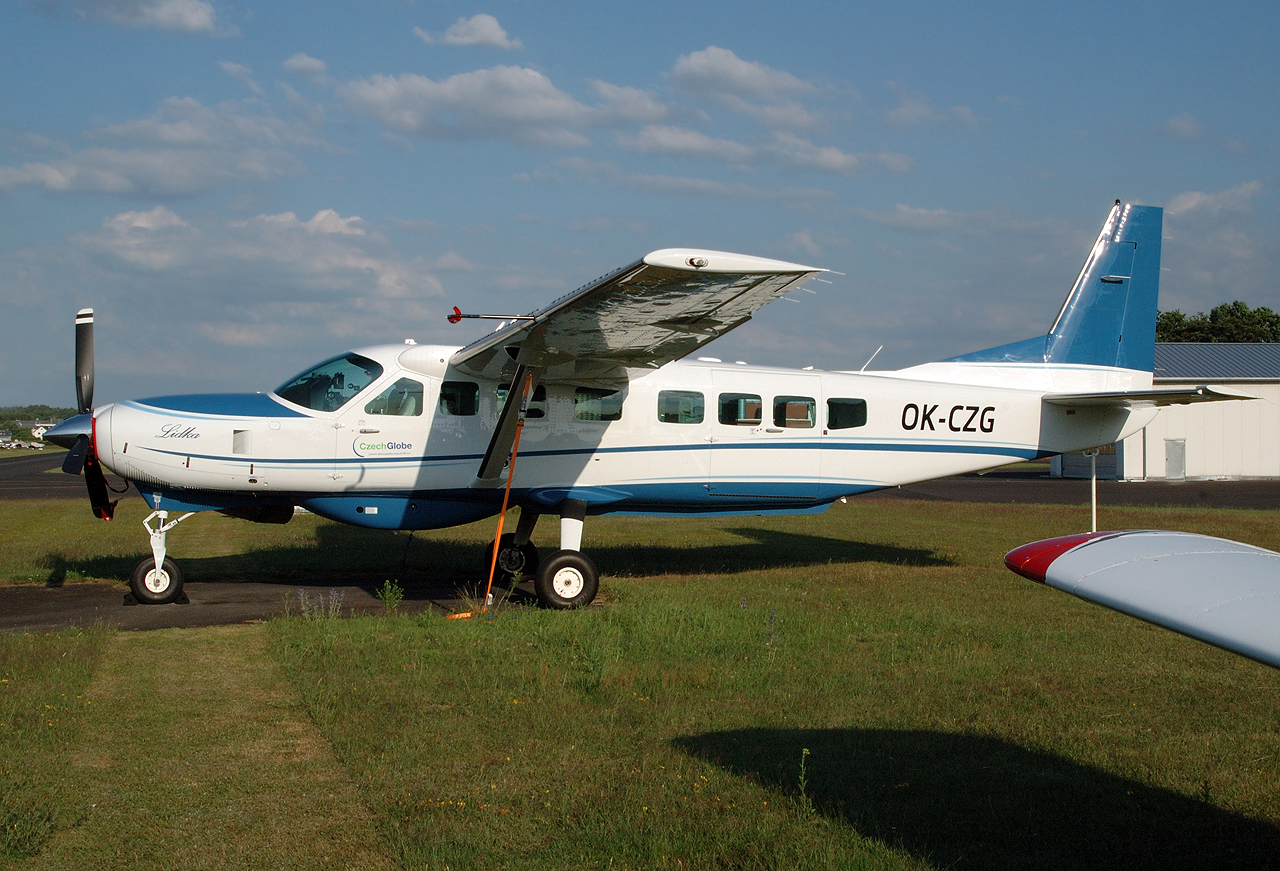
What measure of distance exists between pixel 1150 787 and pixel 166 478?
9.83 meters

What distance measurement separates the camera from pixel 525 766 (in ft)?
17.2

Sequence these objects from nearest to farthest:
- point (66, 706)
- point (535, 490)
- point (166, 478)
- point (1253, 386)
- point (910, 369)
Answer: point (66, 706) < point (166, 478) < point (535, 490) < point (910, 369) < point (1253, 386)

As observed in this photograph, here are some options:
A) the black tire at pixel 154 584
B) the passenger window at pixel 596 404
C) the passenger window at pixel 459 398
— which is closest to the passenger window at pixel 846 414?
the passenger window at pixel 596 404

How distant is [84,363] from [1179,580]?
476 inches

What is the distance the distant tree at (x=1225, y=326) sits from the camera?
2350 inches

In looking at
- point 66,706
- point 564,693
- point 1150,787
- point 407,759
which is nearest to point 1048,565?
point 1150,787

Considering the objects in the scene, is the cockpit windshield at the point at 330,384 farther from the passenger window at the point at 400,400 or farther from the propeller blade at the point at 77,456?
the propeller blade at the point at 77,456

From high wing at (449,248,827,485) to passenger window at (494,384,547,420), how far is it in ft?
0.49

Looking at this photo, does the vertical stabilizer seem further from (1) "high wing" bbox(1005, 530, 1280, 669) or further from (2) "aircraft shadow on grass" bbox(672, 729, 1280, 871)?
(1) "high wing" bbox(1005, 530, 1280, 669)

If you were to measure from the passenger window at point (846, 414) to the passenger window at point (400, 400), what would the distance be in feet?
17.2

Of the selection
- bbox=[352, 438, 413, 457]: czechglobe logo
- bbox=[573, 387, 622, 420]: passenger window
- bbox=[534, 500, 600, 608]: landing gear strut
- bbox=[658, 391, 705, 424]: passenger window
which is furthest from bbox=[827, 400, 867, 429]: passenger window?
bbox=[352, 438, 413, 457]: czechglobe logo

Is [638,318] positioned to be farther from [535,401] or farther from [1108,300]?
[1108,300]

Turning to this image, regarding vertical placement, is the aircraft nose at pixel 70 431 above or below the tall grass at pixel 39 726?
above

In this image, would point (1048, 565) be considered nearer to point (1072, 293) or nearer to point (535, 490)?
point (535, 490)
